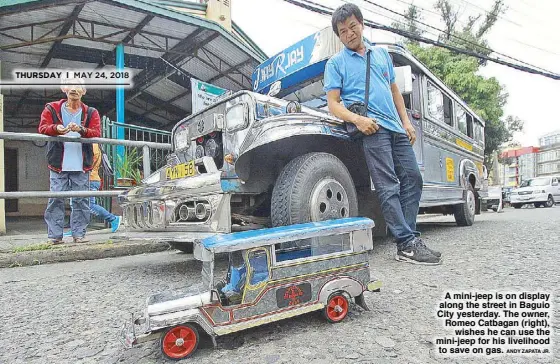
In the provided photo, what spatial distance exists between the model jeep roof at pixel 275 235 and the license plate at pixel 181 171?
1.23 m

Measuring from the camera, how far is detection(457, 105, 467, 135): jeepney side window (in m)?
5.59

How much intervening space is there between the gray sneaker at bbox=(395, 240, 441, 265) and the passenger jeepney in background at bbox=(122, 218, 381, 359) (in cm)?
97

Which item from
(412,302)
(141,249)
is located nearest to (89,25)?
(141,249)

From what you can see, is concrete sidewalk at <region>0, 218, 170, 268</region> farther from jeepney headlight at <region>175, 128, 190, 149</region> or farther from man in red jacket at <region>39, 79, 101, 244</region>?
jeepney headlight at <region>175, 128, 190, 149</region>

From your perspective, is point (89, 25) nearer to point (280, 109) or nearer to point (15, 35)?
point (15, 35)

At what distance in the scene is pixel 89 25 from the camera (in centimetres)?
750

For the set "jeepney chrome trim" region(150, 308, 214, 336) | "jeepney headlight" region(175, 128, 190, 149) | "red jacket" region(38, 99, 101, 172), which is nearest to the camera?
"jeepney chrome trim" region(150, 308, 214, 336)

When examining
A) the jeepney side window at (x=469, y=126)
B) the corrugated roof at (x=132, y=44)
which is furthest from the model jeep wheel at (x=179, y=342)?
the corrugated roof at (x=132, y=44)

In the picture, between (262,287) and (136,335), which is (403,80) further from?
(136,335)

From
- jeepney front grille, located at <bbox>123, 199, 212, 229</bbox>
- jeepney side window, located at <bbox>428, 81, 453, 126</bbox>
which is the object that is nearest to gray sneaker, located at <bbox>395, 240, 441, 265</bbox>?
jeepney front grille, located at <bbox>123, 199, 212, 229</bbox>

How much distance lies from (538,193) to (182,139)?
69.1ft

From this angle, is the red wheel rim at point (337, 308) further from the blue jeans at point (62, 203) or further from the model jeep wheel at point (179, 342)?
the blue jeans at point (62, 203)

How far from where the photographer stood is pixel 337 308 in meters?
1.60

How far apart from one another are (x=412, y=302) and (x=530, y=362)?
2.02 ft
